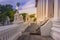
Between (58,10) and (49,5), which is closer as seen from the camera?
(58,10)

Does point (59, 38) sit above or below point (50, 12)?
below

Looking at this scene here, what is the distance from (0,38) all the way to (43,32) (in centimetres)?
521

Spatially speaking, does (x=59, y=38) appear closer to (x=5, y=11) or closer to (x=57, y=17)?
(x=57, y=17)

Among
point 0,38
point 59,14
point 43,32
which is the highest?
point 59,14

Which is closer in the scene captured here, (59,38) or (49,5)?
(59,38)

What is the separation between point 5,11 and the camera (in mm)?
37125

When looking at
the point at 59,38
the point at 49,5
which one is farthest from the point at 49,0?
the point at 59,38

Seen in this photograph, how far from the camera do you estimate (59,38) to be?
4574 mm

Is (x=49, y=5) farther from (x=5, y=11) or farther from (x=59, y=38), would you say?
(x=5, y=11)

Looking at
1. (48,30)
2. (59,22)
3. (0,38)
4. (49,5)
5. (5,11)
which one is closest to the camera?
(0,38)

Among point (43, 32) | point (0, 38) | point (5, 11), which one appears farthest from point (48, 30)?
point (5, 11)

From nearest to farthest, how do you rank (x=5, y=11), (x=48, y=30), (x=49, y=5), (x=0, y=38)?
(x=0, y=38) → (x=48, y=30) → (x=49, y=5) → (x=5, y=11)

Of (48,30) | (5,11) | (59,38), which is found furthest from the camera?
(5,11)

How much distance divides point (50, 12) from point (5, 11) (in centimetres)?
2812
